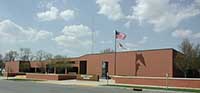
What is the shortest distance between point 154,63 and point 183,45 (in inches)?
236

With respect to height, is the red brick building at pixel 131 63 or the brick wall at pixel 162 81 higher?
the red brick building at pixel 131 63

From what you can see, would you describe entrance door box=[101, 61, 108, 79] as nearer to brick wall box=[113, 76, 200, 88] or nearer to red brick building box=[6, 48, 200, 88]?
red brick building box=[6, 48, 200, 88]

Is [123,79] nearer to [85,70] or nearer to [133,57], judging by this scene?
[133,57]

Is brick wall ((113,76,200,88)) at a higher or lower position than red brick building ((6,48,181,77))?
lower

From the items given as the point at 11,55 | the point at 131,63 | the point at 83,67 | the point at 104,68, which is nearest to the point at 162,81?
the point at 131,63

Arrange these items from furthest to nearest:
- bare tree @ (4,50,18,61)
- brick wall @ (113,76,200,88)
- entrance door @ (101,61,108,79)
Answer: bare tree @ (4,50,18,61) < entrance door @ (101,61,108,79) < brick wall @ (113,76,200,88)

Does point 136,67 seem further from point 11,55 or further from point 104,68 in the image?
point 11,55

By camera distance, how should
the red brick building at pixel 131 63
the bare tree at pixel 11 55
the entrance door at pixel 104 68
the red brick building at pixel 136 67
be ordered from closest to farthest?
the red brick building at pixel 136 67 < the red brick building at pixel 131 63 < the entrance door at pixel 104 68 < the bare tree at pixel 11 55

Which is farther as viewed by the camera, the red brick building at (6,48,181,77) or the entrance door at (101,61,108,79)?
the entrance door at (101,61,108,79)

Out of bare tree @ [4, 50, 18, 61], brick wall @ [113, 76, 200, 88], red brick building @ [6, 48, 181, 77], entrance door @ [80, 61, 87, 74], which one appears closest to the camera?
brick wall @ [113, 76, 200, 88]

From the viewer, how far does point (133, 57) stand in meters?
68.2

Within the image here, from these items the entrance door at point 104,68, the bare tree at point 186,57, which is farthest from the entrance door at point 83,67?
the bare tree at point 186,57

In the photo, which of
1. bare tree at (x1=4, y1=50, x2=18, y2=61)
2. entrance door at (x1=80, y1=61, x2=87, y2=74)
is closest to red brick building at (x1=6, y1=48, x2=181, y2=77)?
entrance door at (x1=80, y1=61, x2=87, y2=74)

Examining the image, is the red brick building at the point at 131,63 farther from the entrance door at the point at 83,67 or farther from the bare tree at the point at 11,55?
the bare tree at the point at 11,55
